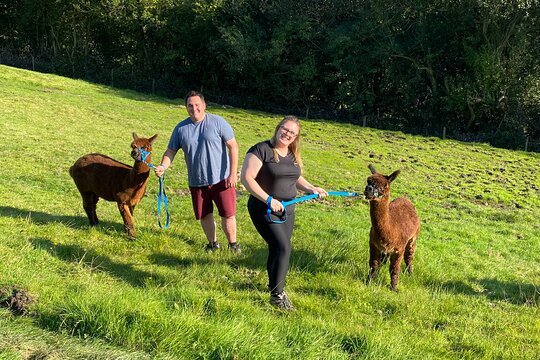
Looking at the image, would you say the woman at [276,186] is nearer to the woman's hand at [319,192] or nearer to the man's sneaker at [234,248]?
the woman's hand at [319,192]

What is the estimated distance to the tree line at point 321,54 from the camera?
30219mm

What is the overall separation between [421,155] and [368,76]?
15349mm

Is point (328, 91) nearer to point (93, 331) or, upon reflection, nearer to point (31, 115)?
point (31, 115)

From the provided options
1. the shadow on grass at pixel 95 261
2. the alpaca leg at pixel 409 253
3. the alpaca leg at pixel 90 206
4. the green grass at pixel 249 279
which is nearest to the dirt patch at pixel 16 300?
the green grass at pixel 249 279

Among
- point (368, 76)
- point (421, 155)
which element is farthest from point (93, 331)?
point (368, 76)

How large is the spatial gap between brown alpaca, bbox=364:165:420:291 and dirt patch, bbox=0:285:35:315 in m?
3.75

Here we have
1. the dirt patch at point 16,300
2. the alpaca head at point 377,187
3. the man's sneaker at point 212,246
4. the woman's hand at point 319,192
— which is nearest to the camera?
the dirt patch at point 16,300

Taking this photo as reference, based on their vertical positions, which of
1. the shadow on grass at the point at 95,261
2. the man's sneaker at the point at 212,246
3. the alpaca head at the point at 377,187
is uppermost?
the alpaca head at the point at 377,187

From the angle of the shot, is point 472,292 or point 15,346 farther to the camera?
point 472,292

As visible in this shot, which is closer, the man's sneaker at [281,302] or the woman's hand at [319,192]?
the man's sneaker at [281,302]

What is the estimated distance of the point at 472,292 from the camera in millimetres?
7074

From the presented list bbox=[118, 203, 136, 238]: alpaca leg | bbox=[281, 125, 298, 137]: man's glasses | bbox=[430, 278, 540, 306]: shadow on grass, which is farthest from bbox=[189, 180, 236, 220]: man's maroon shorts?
bbox=[430, 278, 540, 306]: shadow on grass

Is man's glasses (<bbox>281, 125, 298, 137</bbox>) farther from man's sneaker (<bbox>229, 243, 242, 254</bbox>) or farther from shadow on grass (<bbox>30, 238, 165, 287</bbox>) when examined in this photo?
man's sneaker (<bbox>229, 243, 242, 254</bbox>)

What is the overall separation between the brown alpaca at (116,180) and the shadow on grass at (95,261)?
40.5 inches
